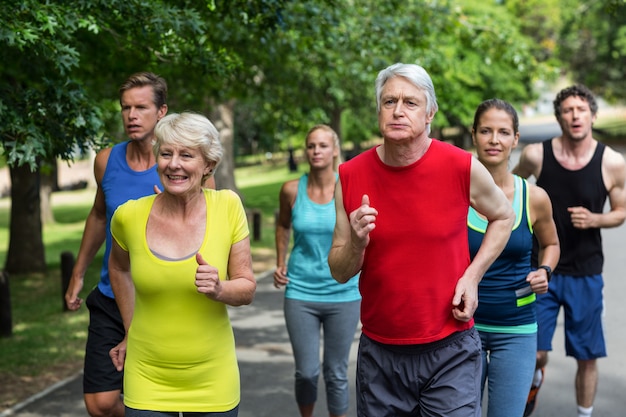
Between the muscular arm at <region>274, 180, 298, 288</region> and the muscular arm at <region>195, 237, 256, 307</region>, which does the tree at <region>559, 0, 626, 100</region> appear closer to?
the muscular arm at <region>274, 180, 298, 288</region>

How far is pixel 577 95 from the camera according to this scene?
5.60 metres

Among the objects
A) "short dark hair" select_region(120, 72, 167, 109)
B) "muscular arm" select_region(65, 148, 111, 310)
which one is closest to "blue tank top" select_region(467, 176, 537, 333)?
"short dark hair" select_region(120, 72, 167, 109)

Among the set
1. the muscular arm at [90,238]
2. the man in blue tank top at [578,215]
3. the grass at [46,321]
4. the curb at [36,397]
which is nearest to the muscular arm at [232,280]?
the muscular arm at [90,238]

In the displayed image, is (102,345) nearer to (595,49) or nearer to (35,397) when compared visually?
(35,397)

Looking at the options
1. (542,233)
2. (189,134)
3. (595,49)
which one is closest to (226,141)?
(542,233)

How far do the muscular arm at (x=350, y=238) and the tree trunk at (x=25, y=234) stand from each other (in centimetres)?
1207

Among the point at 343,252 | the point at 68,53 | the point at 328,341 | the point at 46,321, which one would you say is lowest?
the point at 46,321

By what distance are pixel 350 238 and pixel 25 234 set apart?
41.4 ft

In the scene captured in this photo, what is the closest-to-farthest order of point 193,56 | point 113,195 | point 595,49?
point 113,195 < point 193,56 < point 595,49

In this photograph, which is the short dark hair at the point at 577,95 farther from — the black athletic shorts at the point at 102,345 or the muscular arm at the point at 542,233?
the black athletic shorts at the point at 102,345

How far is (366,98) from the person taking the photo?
93.1 feet

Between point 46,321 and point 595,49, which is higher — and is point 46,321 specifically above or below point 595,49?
below

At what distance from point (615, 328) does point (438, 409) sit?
597 centimetres

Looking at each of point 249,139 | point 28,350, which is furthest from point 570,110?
point 249,139
